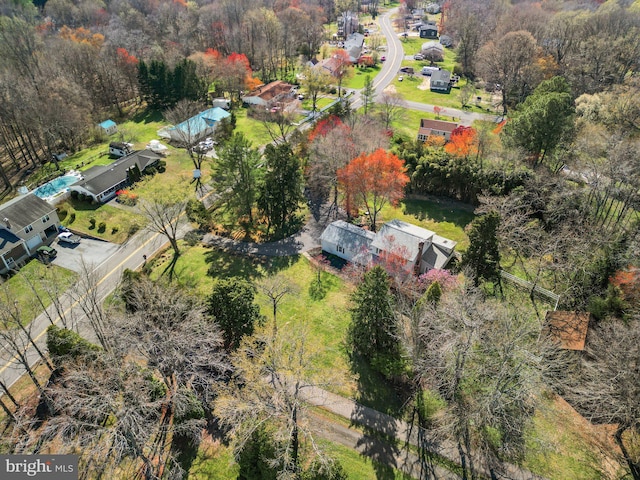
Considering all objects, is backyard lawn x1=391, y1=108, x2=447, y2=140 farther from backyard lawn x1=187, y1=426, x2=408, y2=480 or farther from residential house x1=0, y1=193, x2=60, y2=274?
backyard lawn x1=187, y1=426, x2=408, y2=480

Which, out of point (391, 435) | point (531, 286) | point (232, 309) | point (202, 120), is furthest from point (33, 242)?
point (531, 286)

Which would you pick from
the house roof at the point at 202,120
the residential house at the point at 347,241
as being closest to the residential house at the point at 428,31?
the house roof at the point at 202,120

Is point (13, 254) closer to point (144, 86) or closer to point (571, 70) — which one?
point (144, 86)

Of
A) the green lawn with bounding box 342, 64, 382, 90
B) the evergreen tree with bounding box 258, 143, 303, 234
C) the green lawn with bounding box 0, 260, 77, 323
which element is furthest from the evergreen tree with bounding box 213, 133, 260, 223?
the green lawn with bounding box 342, 64, 382, 90

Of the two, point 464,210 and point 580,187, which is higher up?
point 580,187

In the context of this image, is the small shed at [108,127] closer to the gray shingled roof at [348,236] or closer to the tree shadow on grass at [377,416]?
the gray shingled roof at [348,236]

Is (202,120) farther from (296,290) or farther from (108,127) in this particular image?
(296,290)

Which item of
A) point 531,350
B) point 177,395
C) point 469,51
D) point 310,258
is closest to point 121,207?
point 310,258
